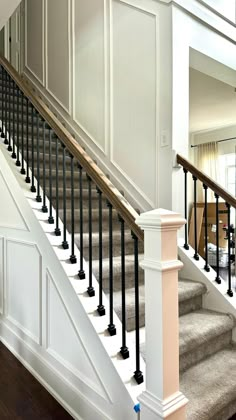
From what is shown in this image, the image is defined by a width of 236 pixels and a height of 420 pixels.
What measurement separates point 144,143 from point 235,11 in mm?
1827

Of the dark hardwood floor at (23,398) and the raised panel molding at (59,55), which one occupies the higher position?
the raised panel molding at (59,55)

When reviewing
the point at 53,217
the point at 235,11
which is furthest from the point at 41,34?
the point at 53,217

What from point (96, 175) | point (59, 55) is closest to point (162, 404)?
point (96, 175)

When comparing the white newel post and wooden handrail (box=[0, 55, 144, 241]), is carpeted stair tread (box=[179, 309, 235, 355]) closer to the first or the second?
the white newel post

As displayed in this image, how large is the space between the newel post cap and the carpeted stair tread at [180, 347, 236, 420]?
1002 millimetres

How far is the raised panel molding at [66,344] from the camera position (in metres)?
1.76

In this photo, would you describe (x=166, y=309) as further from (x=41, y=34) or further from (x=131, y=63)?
(x=41, y=34)

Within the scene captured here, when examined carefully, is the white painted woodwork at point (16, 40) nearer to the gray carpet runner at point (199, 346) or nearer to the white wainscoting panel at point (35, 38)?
the white wainscoting panel at point (35, 38)

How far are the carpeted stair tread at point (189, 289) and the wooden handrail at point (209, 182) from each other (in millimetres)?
693

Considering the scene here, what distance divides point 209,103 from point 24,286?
4.78 metres

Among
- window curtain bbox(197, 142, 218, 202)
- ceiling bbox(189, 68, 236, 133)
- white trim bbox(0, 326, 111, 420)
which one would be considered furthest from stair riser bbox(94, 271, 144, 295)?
window curtain bbox(197, 142, 218, 202)

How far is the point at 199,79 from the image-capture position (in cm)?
466

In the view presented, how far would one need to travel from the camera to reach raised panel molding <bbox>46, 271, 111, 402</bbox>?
5.79ft

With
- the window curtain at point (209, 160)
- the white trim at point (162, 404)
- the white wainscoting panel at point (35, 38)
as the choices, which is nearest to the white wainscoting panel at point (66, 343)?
the white trim at point (162, 404)
